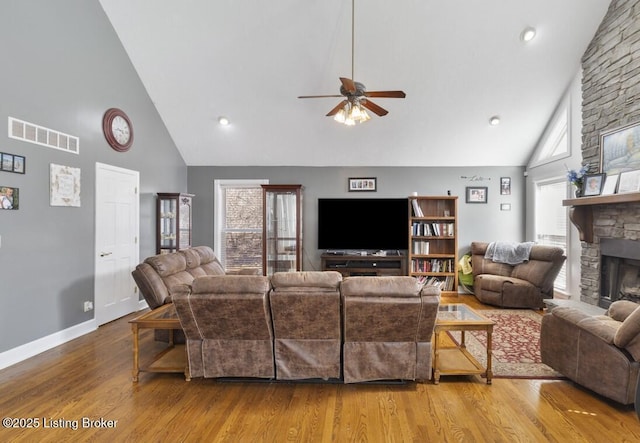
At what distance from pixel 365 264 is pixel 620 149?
3831 millimetres

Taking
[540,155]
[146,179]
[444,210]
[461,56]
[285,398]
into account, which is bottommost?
[285,398]

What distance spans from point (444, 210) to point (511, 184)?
54.7 inches

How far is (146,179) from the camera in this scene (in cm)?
515

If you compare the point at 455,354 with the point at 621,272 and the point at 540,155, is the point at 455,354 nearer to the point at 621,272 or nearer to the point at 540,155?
the point at 621,272

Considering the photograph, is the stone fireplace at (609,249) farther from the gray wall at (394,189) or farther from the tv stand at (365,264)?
the tv stand at (365,264)

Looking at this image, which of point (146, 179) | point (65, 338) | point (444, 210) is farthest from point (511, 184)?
point (65, 338)

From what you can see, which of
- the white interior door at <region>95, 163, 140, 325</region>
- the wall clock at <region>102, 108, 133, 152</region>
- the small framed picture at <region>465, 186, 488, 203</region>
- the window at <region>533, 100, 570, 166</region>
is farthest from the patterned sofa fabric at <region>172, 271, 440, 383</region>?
the small framed picture at <region>465, 186, 488, 203</region>

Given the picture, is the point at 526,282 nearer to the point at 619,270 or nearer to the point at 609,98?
the point at 619,270

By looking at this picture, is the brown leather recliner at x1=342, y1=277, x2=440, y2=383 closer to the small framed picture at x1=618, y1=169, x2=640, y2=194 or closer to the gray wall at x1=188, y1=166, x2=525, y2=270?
the small framed picture at x1=618, y1=169, x2=640, y2=194

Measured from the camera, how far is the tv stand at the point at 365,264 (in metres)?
6.00

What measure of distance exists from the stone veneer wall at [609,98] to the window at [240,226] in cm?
525

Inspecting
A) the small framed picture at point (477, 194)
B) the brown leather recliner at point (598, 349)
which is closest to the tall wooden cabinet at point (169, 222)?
the brown leather recliner at point (598, 349)

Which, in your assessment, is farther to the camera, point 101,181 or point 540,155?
point 540,155

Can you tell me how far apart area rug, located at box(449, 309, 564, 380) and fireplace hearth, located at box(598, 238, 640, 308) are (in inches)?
34.9
